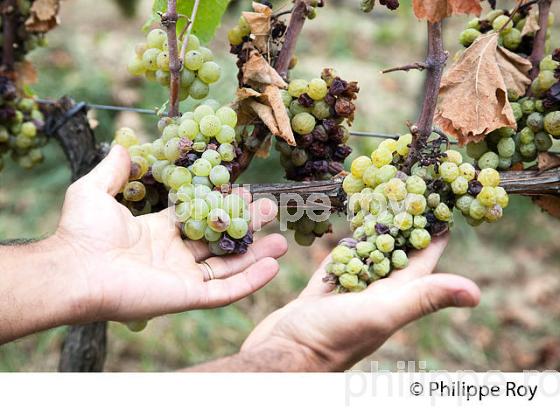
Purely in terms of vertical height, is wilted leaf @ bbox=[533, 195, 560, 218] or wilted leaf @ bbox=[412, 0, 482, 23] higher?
wilted leaf @ bbox=[412, 0, 482, 23]

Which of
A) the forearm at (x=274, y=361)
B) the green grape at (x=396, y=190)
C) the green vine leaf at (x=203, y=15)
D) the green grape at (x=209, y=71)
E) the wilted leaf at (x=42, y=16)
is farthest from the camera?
the wilted leaf at (x=42, y=16)

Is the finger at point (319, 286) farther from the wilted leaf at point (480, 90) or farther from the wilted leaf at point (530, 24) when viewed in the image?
the wilted leaf at point (530, 24)

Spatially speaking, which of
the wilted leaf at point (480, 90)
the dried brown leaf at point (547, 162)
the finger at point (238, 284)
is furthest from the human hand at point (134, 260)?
the dried brown leaf at point (547, 162)

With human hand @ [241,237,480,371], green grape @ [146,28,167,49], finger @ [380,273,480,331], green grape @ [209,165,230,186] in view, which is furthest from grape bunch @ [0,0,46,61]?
finger @ [380,273,480,331]

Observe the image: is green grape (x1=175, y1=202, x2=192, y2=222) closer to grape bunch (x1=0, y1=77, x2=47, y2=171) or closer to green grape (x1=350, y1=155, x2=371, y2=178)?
green grape (x1=350, y1=155, x2=371, y2=178)

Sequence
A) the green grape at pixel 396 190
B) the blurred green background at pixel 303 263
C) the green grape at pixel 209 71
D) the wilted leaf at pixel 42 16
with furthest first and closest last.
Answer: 1. the blurred green background at pixel 303 263
2. the wilted leaf at pixel 42 16
3. the green grape at pixel 209 71
4. the green grape at pixel 396 190

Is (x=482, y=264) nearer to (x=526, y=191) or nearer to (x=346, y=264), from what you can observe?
(x=526, y=191)
